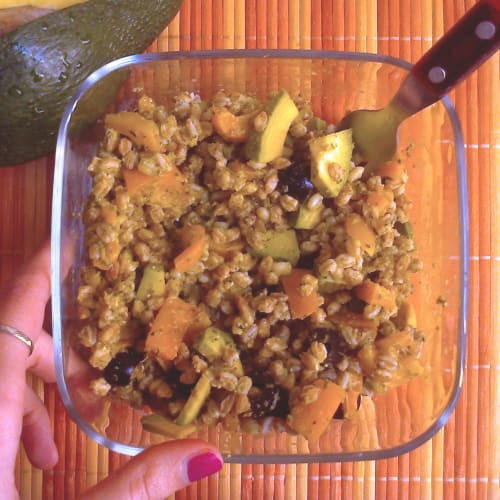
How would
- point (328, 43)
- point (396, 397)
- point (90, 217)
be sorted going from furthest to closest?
point (328, 43) < point (396, 397) < point (90, 217)

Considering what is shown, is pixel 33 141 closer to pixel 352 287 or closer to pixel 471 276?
pixel 352 287

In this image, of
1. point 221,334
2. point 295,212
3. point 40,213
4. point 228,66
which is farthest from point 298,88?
point 40,213

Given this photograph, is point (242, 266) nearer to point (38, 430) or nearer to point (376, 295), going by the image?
point (376, 295)

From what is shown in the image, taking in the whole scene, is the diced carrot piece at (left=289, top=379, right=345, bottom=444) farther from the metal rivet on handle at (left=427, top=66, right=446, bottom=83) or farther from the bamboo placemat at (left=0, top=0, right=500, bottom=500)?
the metal rivet on handle at (left=427, top=66, right=446, bottom=83)

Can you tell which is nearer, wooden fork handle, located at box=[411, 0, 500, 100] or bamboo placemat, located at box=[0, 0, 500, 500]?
wooden fork handle, located at box=[411, 0, 500, 100]

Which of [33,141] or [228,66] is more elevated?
[228,66]

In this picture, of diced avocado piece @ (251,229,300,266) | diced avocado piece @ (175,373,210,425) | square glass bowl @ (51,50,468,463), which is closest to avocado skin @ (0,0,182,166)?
square glass bowl @ (51,50,468,463)
